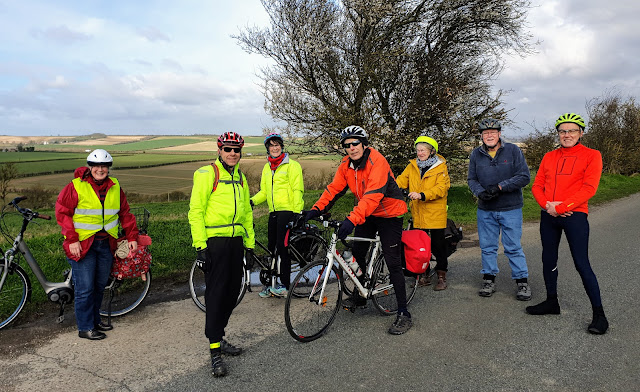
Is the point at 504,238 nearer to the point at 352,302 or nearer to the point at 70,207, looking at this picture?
the point at 352,302

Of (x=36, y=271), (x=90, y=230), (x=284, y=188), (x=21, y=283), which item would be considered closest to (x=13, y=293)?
(x=21, y=283)

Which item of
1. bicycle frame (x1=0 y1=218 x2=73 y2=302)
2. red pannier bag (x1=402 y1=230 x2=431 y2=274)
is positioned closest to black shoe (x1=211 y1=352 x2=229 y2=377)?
bicycle frame (x1=0 y1=218 x2=73 y2=302)

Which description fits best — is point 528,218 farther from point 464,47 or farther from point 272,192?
point 272,192

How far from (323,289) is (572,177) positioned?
3101 millimetres

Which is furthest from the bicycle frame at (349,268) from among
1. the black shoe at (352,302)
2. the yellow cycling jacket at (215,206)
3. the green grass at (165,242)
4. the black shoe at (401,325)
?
the green grass at (165,242)

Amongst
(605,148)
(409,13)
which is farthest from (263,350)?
(605,148)

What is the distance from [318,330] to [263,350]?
0.64m

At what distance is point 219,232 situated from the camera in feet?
12.5

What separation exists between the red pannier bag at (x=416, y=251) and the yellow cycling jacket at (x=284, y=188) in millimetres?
1491

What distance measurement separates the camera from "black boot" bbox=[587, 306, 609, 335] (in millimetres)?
4312

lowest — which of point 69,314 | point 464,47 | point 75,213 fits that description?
point 69,314

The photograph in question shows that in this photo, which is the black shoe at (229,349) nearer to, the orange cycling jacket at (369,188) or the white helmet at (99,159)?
the orange cycling jacket at (369,188)

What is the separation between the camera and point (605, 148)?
1057 inches

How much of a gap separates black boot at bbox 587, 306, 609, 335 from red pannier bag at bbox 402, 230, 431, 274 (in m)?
1.80
